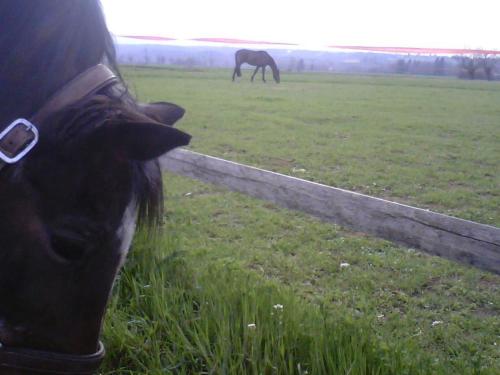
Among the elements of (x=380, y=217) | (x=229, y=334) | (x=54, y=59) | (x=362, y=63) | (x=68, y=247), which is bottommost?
(x=229, y=334)

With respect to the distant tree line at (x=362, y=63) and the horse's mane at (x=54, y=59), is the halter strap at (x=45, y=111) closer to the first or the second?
the horse's mane at (x=54, y=59)

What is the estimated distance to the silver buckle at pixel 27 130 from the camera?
112 centimetres

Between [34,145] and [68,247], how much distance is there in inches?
9.4

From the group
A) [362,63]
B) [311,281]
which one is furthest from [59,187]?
[362,63]

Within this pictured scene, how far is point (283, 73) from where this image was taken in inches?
1566

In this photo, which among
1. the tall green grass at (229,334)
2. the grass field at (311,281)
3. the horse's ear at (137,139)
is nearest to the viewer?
the horse's ear at (137,139)

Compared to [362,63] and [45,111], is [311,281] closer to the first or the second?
[45,111]

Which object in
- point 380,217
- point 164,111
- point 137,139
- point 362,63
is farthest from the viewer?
point 362,63

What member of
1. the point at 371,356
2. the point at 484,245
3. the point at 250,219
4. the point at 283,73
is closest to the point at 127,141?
the point at 371,356

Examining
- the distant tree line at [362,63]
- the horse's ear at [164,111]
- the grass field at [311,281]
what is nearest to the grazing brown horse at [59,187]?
the horse's ear at [164,111]

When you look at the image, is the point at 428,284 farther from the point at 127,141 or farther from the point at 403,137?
the point at 403,137

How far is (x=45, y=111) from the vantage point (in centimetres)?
119

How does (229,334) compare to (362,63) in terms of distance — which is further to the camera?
(362,63)

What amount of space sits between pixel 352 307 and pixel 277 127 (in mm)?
8930
